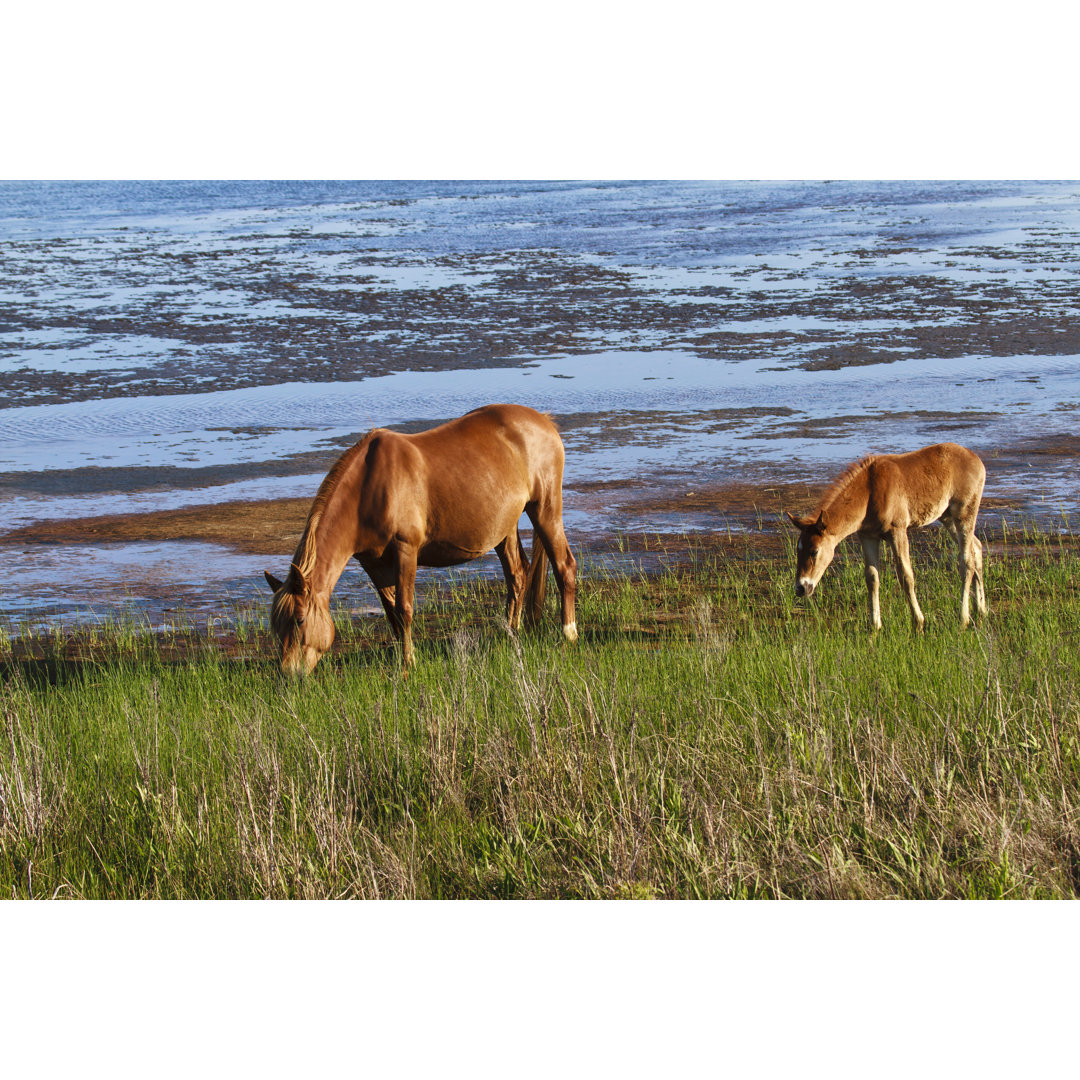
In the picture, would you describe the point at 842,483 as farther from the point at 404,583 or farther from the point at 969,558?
the point at 404,583

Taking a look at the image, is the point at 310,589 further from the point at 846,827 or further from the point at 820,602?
the point at 820,602

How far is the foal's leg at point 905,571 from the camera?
8266 mm

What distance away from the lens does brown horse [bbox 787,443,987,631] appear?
8297 millimetres

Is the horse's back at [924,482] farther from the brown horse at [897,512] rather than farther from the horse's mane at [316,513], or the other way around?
the horse's mane at [316,513]

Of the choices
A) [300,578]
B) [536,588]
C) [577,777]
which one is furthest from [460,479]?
[577,777]

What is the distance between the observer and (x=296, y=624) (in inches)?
269

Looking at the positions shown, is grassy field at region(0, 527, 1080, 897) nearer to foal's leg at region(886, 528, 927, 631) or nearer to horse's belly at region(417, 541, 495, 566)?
foal's leg at region(886, 528, 927, 631)

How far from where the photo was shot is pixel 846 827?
15.5 feet

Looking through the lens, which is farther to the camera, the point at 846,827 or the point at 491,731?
the point at 491,731

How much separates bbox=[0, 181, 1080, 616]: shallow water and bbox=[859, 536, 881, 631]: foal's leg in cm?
447

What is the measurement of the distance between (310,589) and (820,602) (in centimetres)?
452

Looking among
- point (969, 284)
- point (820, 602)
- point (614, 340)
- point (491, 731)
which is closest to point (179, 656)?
point (491, 731)

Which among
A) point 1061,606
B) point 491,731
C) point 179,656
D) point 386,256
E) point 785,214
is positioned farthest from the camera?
point 785,214

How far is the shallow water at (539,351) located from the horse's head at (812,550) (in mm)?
4641
